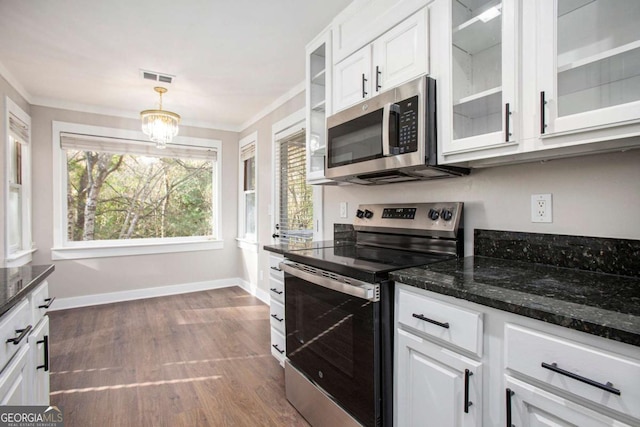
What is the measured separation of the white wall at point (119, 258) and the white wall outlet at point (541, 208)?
4140 millimetres

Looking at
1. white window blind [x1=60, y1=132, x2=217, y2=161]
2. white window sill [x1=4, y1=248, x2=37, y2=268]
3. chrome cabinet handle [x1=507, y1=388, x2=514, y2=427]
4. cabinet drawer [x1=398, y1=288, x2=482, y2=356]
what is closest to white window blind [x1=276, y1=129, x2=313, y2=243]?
white window blind [x1=60, y1=132, x2=217, y2=161]

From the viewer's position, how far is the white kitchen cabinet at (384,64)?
157 centimetres

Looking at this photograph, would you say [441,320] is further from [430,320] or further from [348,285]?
[348,285]

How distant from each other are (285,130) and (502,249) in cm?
261

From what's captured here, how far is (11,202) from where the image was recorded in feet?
10.5

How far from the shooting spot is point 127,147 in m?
4.18

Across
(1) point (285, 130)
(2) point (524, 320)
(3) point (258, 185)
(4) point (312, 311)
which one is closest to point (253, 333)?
(4) point (312, 311)

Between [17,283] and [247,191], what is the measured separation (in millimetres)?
3453

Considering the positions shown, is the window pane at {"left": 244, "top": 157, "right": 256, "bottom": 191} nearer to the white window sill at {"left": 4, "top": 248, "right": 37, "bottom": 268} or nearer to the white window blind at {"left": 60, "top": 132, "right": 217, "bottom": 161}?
the white window blind at {"left": 60, "top": 132, "right": 217, "bottom": 161}

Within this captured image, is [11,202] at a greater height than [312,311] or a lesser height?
greater

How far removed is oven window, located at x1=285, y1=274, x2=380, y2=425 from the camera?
133 cm

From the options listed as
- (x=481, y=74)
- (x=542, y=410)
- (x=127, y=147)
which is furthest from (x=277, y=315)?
(x=127, y=147)

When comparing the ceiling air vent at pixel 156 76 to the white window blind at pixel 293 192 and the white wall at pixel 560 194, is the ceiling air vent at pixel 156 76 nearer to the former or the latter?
the white window blind at pixel 293 192

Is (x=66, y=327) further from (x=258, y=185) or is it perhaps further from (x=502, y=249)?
(x=502, y=249)
